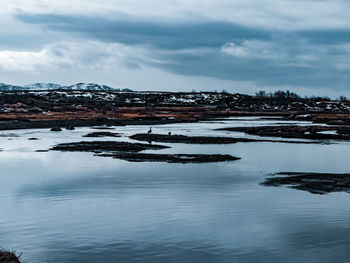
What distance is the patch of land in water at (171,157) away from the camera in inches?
1527

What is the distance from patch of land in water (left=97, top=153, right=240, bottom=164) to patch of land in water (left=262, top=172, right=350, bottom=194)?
27.5ft

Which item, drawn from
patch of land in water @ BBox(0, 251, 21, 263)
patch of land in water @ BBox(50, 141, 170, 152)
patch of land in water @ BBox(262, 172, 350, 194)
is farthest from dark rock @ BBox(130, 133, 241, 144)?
patch of land in water @ BBox(0, 251, 21, 263)

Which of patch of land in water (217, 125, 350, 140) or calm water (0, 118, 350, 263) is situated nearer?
calm water (0, 118, 350, 263)

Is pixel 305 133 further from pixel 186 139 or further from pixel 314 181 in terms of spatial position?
pixel 314 181

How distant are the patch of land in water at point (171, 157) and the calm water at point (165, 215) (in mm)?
2649

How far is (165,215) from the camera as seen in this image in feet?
66.9

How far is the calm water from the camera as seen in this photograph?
15648 millimetres

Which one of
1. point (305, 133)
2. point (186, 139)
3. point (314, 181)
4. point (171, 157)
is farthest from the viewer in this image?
point (305, 133)

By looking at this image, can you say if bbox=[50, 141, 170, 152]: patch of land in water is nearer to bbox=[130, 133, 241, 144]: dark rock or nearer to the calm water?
bbox=[130, 133, 241, 144]: dark rock

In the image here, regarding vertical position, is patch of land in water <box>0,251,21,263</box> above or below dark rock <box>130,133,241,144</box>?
below

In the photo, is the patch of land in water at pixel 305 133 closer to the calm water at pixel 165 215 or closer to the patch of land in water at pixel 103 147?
the patch of land in water at pixel 103 147

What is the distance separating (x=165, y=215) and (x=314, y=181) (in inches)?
506

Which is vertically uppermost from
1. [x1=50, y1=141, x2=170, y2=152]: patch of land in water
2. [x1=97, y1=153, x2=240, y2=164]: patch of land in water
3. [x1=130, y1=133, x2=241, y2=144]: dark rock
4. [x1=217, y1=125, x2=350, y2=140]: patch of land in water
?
[x1=217, y1=125, x2=350, y2=140]: patch of land in water

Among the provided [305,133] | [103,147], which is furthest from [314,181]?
[305,133]
